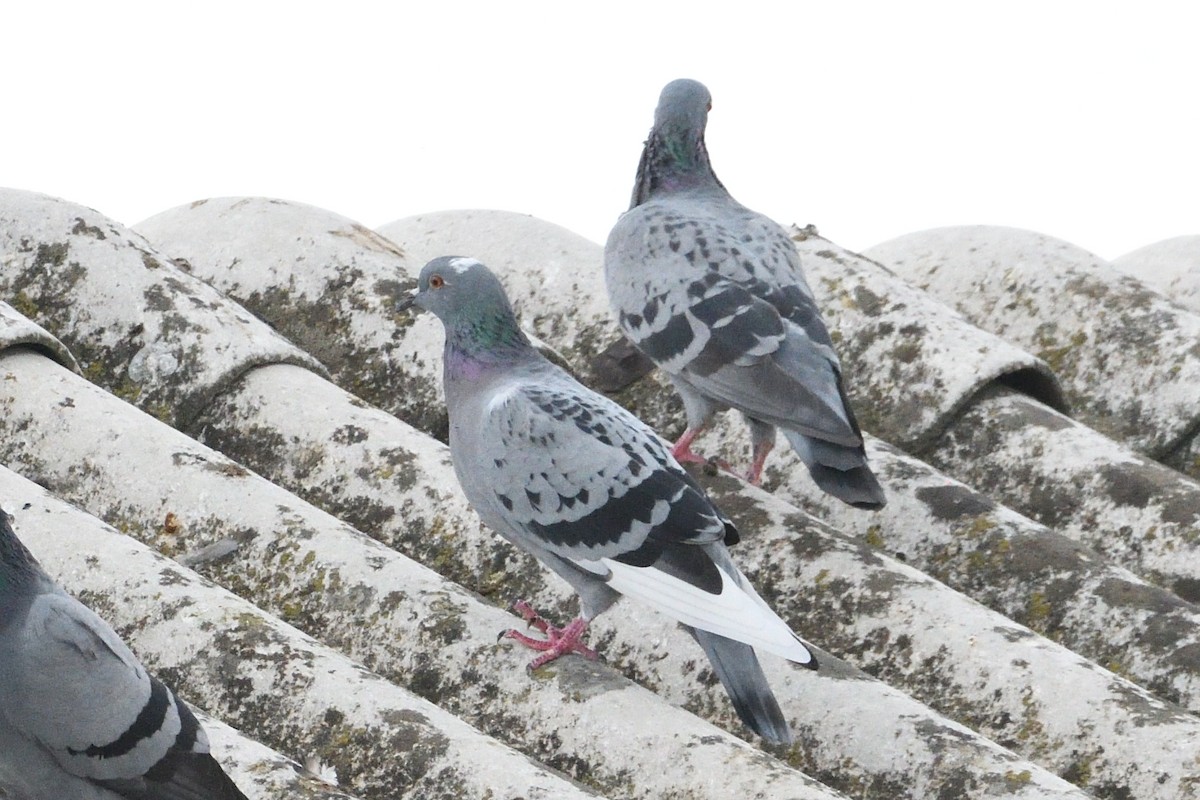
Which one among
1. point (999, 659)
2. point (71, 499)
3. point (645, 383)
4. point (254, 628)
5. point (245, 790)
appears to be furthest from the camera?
point (645, 383)

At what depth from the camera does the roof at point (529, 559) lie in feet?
14.1

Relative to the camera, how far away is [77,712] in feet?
12.7

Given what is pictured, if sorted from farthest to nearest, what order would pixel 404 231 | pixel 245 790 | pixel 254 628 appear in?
pixel 404 231, pixel 254 628, pixel 245 790

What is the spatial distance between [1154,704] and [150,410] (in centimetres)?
330

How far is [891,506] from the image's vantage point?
577 centimetres

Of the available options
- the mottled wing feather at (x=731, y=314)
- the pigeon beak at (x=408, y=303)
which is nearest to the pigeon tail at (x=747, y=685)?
the mottled wing feather at (x=731, y=314)

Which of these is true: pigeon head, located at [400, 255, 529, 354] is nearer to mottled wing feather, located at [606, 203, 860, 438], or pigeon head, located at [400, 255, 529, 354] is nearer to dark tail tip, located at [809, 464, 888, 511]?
mottled wing feather, located at [606, 203, 860, 438]

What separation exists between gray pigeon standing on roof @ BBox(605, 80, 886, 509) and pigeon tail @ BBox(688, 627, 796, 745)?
107 cm

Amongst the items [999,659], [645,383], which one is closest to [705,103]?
[645,383]

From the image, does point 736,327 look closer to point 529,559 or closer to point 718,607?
point 529,559

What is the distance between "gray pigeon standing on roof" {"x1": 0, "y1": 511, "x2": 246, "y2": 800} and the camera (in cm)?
380

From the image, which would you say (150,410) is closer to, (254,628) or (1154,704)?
(254,628)

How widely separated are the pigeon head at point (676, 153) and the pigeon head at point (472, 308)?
156cm

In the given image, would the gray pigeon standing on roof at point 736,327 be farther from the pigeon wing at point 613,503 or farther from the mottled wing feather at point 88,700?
the mottled wing feather at point 88,700
